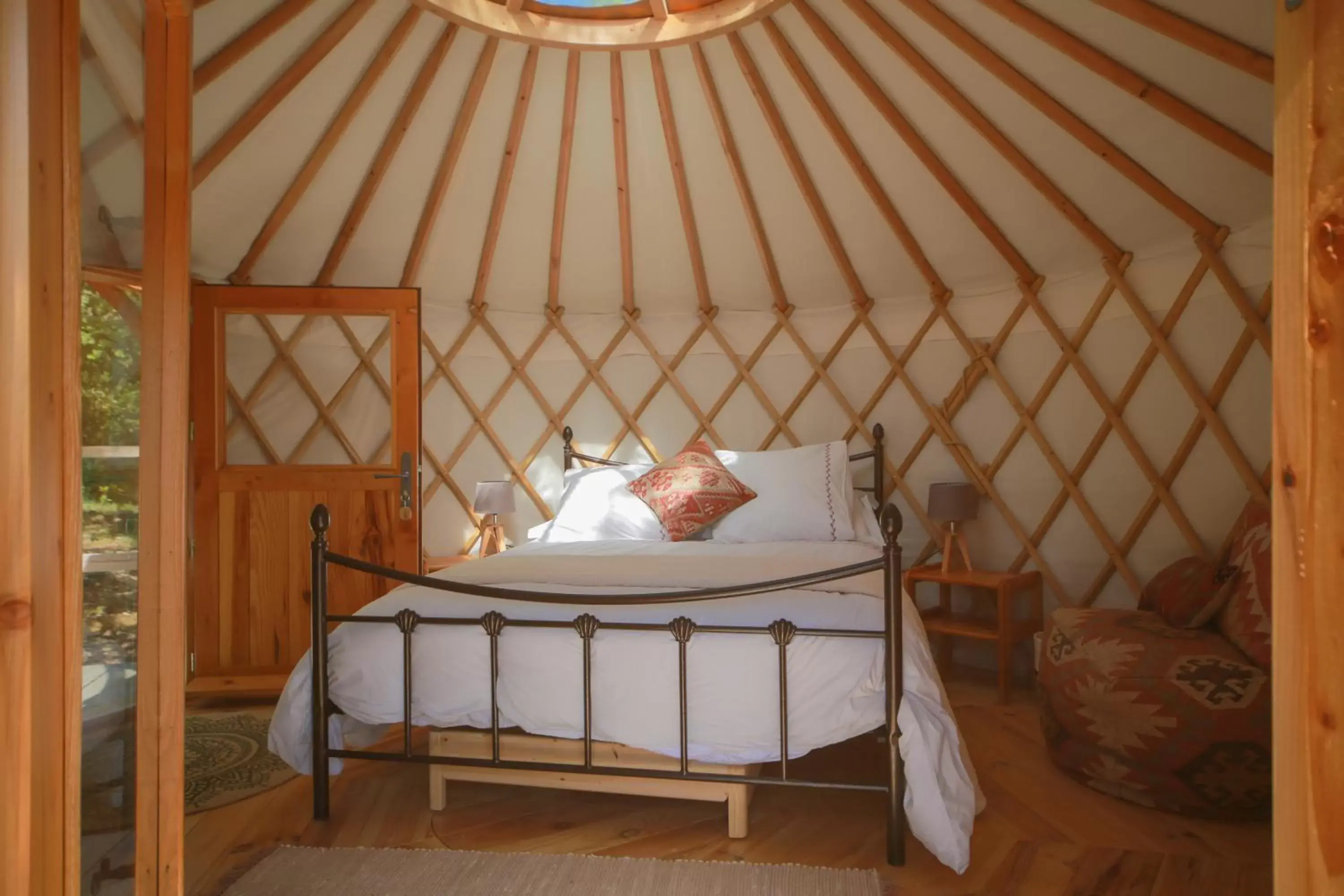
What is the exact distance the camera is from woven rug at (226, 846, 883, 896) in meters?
1.83

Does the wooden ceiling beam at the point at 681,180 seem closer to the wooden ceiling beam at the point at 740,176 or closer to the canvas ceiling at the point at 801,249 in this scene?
the canvas ceiling at the point at 801,249

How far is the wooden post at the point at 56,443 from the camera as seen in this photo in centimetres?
91

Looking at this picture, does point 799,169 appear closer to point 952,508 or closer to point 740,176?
point 740,176

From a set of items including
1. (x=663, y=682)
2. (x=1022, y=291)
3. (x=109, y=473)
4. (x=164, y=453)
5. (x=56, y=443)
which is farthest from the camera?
(x=1022, y=291)

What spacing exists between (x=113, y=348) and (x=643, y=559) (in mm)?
1687

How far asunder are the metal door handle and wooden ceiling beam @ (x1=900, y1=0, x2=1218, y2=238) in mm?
2427

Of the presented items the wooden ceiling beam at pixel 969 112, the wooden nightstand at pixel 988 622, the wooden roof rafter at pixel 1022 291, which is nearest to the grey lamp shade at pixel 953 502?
the wooden nightstand at pixel 988 622

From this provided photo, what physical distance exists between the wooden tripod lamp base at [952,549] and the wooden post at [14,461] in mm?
Result: 3134

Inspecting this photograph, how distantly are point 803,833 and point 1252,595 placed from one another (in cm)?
144

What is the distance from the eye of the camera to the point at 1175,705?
2172 millimetres

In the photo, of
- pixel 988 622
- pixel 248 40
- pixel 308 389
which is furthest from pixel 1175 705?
pixel 308 389

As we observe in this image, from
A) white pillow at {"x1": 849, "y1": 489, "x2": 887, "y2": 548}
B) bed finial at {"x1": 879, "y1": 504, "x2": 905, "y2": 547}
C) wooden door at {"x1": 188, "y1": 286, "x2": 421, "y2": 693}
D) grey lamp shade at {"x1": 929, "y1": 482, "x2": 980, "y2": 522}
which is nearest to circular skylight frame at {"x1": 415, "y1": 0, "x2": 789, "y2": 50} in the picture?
wooden door at {"x1": 188, "y1": 286, "x2": 421, "y2": 693}

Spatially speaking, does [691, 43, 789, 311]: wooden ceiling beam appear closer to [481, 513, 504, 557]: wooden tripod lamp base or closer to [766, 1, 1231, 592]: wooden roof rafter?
[766, 1, 1231, 592]: wooden roof rafter

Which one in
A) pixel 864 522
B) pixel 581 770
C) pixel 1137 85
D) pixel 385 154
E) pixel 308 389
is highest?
pixel 385 154
